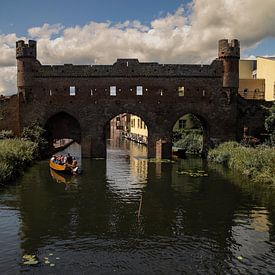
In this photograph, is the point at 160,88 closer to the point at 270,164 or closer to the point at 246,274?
the point at 270,164

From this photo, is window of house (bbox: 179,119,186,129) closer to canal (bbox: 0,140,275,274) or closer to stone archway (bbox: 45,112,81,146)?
stone archway (bbox: 45,112,81,146)

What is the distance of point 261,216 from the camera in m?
16.7

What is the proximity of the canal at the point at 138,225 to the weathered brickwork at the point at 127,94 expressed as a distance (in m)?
11.1

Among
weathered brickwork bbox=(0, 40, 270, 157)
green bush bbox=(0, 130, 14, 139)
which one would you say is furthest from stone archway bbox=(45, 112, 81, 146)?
green bush bbox=(0, 130, 14, 139)

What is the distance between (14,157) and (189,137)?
75.9 ft

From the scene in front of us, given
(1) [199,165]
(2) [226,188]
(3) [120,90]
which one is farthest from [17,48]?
(2) [226,188]

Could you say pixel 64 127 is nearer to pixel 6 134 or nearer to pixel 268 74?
pixel 6 134

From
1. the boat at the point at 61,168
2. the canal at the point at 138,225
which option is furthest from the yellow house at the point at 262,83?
the boat at the point at 61,168

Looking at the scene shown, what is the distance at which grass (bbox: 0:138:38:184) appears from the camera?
23422 millimetres

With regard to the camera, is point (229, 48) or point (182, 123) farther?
point (182, 123)

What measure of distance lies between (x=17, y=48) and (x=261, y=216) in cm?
2820

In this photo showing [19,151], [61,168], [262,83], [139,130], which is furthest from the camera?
[139,130]

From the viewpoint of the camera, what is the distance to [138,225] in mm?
15141

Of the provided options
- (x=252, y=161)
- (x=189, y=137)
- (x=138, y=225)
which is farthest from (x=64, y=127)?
(x=138, y=225)
